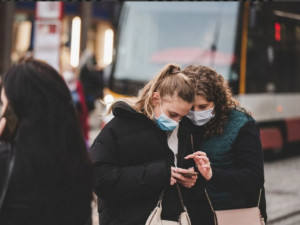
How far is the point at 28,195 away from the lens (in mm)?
2553

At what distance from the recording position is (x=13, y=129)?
2.57 metres

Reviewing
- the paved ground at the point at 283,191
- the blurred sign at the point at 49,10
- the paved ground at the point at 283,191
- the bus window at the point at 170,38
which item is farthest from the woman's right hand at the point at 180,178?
the bus window at the point at 170,38

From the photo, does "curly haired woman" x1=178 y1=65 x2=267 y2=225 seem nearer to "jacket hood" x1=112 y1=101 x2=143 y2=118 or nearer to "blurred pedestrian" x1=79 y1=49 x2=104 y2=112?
Result: "jacket hood" x1=112 y1=101 x2=143 y2=118

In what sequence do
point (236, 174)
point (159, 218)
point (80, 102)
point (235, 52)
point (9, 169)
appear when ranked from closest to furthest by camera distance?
point (9, 169) < point (159, 218) < point (236, 174) < point (80, 102) < point (235, 52)

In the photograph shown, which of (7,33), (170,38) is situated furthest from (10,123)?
(7,33)

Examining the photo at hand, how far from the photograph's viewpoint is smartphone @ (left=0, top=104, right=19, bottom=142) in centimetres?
255

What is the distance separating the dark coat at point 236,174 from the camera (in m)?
3.50

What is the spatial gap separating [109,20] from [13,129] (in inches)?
951

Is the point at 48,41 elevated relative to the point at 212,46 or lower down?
elevated

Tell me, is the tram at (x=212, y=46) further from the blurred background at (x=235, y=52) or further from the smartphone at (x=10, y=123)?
the smartphone at (x=10, y=123)

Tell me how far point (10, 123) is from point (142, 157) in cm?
92

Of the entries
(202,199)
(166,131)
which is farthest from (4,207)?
(202,199)

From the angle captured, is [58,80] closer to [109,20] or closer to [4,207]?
[4,207]

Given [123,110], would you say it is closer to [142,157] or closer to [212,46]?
[142,157]
